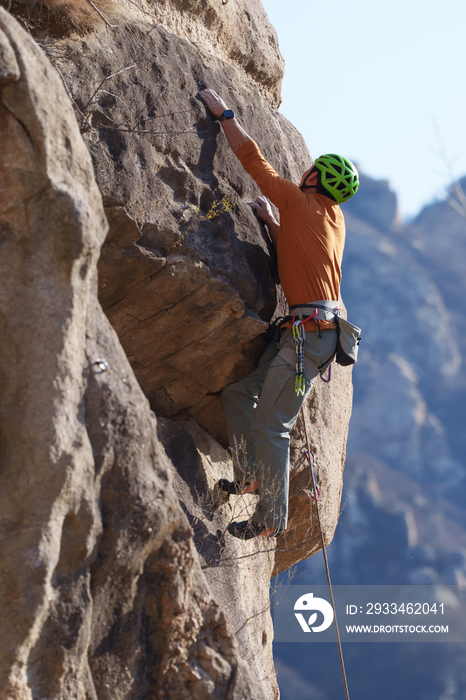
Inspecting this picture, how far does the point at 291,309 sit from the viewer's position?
5430 mm

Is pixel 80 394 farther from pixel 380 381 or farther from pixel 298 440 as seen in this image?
pixel 380 381

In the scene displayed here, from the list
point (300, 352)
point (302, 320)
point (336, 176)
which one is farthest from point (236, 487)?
point (336, 176)

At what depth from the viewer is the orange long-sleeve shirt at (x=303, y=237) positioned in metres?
5.35

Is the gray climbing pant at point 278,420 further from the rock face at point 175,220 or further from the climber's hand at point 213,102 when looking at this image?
the climber's hand at point 213,102

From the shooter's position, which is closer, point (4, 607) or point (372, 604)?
point (4, 607)

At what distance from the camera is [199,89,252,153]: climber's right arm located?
5.64 metres

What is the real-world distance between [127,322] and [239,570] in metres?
2.25

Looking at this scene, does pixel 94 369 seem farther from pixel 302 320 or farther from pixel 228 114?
pixel 228 114

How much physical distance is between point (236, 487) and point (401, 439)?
8206 centimetres

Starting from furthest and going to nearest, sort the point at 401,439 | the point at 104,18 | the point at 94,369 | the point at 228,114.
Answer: the point at 401,439, the point at 228,114, the point at 104,18, the point at 94,369

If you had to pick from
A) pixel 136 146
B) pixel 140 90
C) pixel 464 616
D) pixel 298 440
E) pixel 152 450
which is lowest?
pixel 464 616

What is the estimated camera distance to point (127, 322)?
18.4 ft

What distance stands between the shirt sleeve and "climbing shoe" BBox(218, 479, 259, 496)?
2.11 meters

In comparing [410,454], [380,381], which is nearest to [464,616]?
[410,454]
